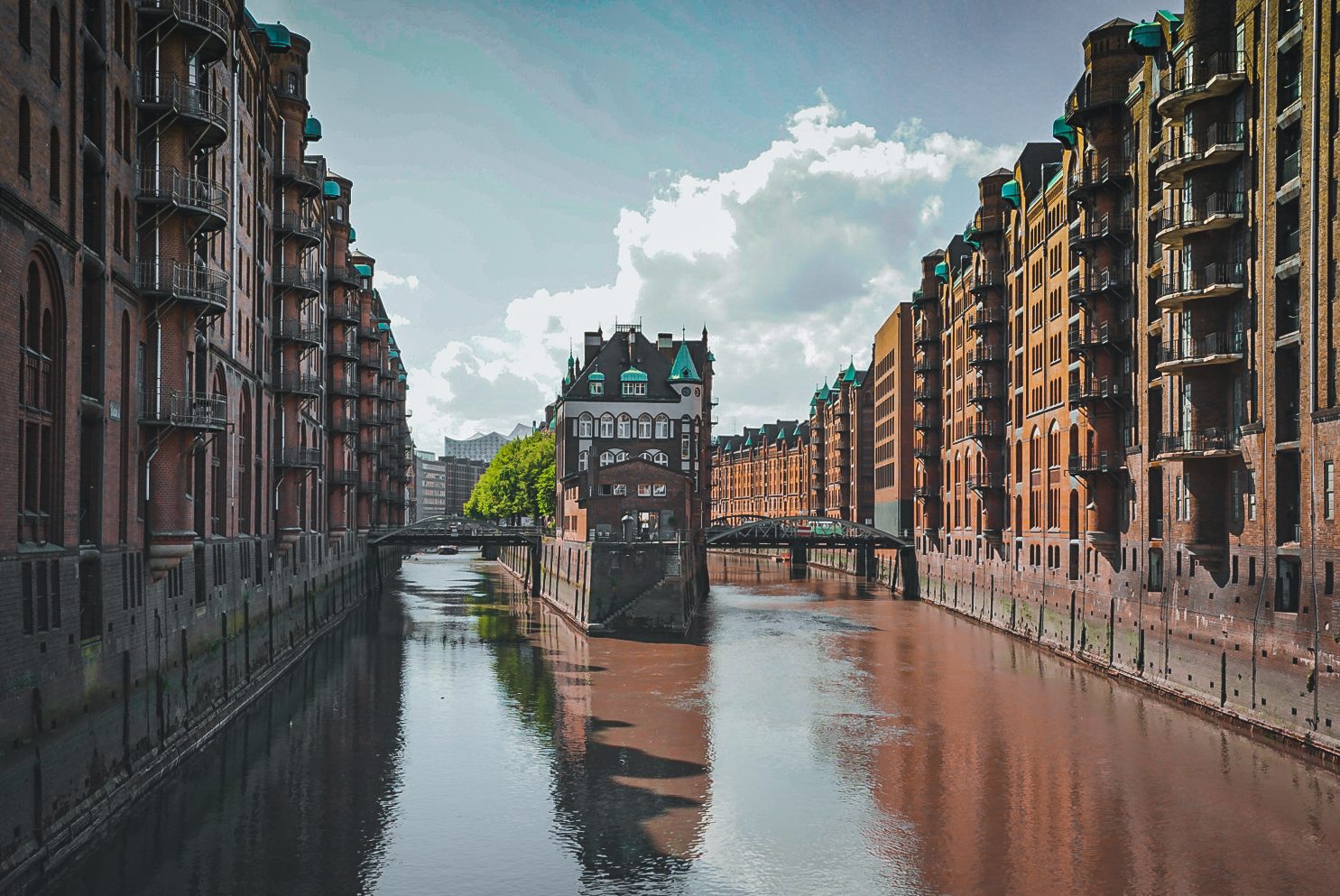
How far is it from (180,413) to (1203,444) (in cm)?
3012

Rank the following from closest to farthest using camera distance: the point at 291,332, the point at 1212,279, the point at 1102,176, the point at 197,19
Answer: the point at 197,19, the point at 1212,279, the point at 1102,176, the point at 291,332

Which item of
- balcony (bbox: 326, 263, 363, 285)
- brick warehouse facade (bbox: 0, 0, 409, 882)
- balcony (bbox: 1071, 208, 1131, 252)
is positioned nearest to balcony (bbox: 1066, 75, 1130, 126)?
balcony (bbox: 1071, 208, 1131, 252)

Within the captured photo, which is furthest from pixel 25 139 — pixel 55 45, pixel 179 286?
pixel 179 286

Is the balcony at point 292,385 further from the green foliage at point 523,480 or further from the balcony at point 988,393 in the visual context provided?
the green foliage at point 523,480

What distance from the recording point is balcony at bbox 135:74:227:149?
29969 mm

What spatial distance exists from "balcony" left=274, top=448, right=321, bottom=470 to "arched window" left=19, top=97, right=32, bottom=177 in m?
31.0

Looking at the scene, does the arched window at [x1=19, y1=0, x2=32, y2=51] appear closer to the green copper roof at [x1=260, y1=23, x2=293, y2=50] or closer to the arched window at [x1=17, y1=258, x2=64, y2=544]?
the arched window at [x1=17, y1=258, x2=64, y2=544]

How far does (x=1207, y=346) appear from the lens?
1516 inches

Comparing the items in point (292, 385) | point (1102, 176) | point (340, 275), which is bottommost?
point (292, 385)

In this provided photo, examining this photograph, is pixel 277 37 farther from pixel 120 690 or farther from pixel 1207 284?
pixel 1207 284

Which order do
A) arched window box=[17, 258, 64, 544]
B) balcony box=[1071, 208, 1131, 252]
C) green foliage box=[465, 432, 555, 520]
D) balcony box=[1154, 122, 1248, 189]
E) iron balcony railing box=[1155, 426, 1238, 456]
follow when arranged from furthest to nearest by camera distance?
1. green foliage box=[465, 432, 555, 520]
2. balcony box=[1071, 208, 1131, 252]
3. iron balcony railing box=[1155, 426, 1238, 456]
4. balcony box=[1154, 122, 1248, 189]
5. arched window box=[17, 258, 64, 544]

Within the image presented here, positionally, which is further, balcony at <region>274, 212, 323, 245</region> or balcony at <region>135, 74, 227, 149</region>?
balcony at <region>274, 212, 323, 245</region>

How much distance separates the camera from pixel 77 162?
81.7ft

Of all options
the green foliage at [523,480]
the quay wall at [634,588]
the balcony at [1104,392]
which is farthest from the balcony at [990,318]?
the green foliage at [523,480]
